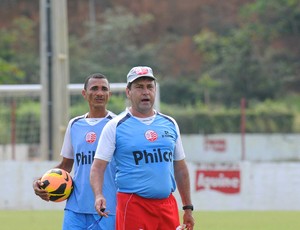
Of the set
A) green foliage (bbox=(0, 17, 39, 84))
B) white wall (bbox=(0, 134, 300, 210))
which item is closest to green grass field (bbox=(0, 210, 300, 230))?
white wall (bbox=(0, 134, 300, 210))

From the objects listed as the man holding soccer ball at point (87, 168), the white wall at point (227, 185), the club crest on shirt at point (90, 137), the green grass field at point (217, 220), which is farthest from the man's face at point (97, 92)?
the white wall at point (227, 185)

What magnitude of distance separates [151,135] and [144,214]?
24.9 inches

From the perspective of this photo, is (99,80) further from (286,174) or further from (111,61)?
(111,61)

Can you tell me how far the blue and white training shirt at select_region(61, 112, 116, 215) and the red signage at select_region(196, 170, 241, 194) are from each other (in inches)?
445

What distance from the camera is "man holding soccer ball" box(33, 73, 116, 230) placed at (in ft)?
29.7

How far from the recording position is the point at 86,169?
9117 mm

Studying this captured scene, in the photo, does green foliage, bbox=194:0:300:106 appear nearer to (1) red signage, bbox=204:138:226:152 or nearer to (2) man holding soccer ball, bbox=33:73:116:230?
(1) red signage, bbox=204:138:226:152

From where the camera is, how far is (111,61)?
67.4m

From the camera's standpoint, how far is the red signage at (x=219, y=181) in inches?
803

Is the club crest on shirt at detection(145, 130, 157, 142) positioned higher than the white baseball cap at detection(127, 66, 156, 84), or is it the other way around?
the white baseball cap at detection(127, 66, 156, 84)

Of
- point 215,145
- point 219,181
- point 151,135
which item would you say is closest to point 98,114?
point 151,135

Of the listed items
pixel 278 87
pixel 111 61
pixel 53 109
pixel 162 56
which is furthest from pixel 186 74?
pixel 53 109

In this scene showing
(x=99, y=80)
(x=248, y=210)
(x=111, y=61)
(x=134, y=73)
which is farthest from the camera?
(x=111, y=61)

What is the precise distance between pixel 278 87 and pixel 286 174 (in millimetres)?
41309
